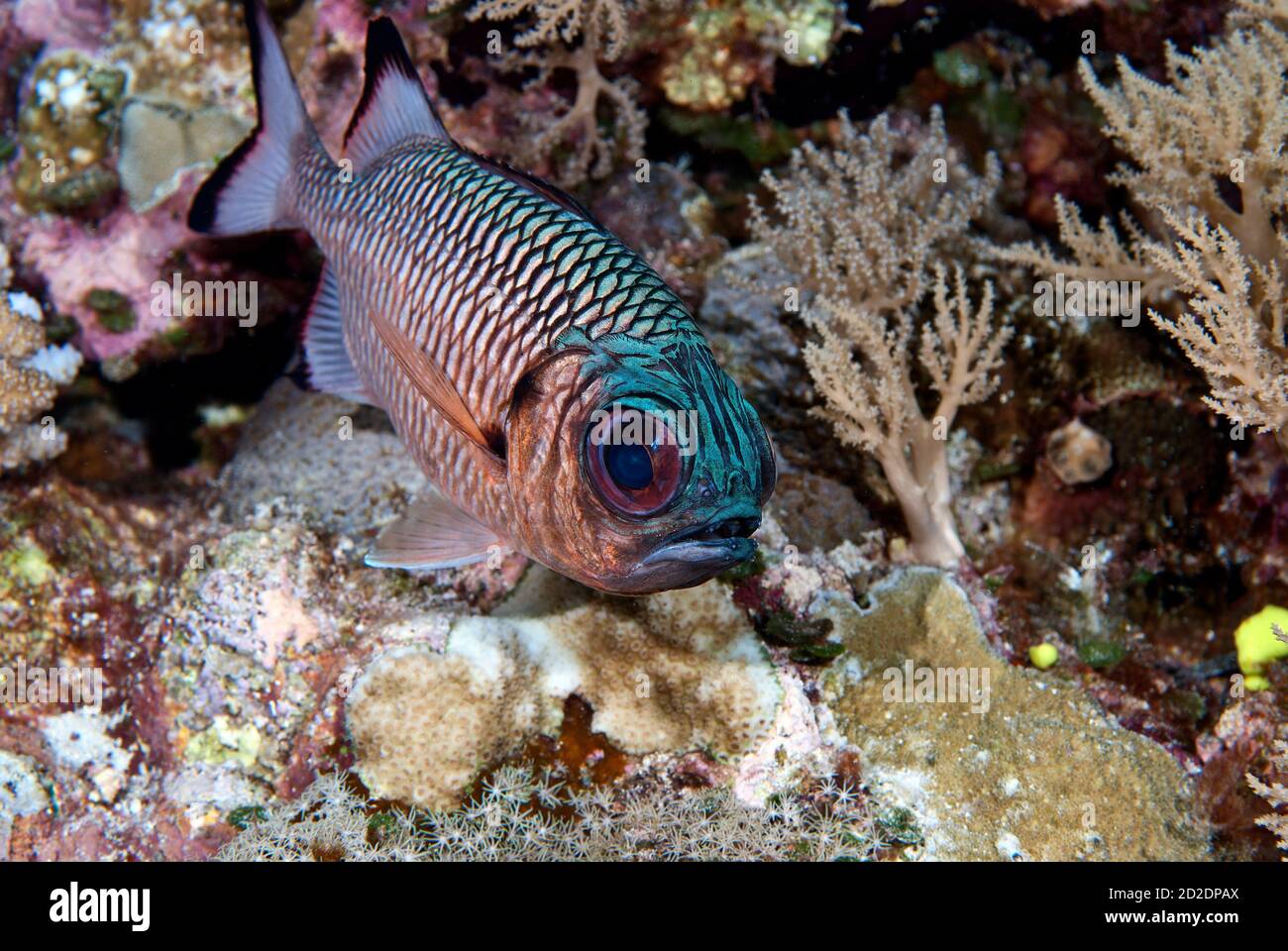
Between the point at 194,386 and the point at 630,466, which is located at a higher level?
the point at 194,386

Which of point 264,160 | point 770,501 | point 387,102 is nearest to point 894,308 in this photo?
point 770,501

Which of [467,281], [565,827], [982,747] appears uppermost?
[467,281]

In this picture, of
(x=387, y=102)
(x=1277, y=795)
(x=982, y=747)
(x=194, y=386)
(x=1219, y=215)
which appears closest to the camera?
(x=1277, y=795)

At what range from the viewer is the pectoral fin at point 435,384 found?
104 inches

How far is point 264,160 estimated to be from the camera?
388cm

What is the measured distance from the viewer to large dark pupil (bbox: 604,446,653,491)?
2178 millimetres

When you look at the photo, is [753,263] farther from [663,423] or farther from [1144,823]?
[1144,823]

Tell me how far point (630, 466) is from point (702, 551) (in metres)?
0.30

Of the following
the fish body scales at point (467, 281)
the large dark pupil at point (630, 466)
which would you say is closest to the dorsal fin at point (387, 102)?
the fish body scales at point (467, 281)

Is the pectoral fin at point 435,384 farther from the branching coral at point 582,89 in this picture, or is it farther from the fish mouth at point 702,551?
the branching coral at point 582,89

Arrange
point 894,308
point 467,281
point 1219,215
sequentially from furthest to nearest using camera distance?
point 894,308
point 1219,215
point 467,281

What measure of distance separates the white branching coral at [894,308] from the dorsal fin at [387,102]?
1.76 m

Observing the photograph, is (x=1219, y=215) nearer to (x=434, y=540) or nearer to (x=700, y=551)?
(x=700, y=551)

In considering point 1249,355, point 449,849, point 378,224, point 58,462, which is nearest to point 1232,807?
point 1249,355
